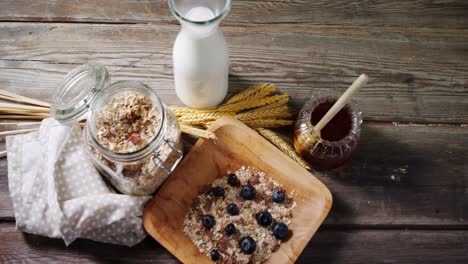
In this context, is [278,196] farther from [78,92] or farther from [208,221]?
[78,92]

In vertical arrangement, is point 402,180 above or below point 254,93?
below

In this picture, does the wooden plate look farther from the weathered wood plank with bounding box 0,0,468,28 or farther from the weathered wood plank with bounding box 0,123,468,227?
the weathered wood plank with bounding box 0,0,468,28

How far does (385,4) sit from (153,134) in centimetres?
60

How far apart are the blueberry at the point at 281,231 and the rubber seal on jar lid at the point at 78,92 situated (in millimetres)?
390

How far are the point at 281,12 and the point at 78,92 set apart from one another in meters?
0.46

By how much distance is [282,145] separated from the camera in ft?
3.02

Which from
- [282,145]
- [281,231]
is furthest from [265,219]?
[282,145]

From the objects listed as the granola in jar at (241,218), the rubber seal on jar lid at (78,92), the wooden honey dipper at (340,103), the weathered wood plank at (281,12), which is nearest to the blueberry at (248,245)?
the granola in jar at (241,218)

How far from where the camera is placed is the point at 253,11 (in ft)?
3.41

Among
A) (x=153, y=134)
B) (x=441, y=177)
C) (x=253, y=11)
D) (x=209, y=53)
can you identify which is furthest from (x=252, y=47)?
(x=441, y=177)

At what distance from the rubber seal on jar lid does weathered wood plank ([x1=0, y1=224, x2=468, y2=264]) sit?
0.25 meters

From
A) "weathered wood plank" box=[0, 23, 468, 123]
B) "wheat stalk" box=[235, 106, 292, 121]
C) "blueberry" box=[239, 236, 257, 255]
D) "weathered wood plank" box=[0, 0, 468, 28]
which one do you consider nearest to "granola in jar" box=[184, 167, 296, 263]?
"blueberry" box=[239, 236, 257, 255]

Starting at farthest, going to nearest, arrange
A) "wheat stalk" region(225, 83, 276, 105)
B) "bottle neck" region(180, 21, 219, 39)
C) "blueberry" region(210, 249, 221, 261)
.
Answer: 1. "wheat stalk" region(225, 83, 276, 105)
2. "blueberry" region(210, 249, 221, 261)
3. "bottle neck" region(180, 21, 219, 39)

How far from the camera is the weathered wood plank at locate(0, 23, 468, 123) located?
3.28ft
